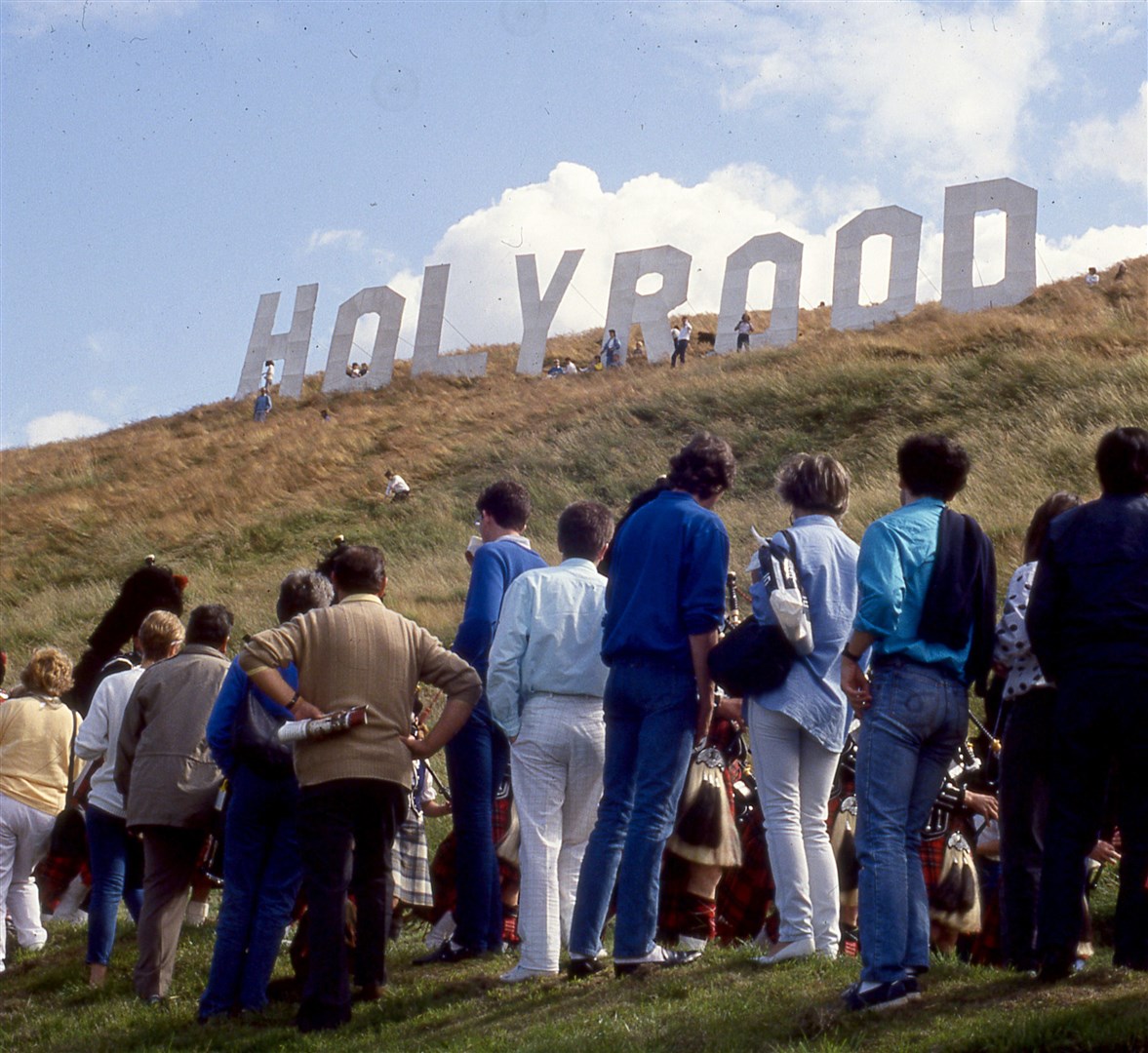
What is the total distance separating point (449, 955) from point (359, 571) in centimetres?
183

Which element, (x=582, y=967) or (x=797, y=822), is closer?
(x=797, y=822)

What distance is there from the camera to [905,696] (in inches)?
194

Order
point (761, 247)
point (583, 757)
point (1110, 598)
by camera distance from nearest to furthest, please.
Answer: point (1110, 598), point (583, 757), point (761, 247)

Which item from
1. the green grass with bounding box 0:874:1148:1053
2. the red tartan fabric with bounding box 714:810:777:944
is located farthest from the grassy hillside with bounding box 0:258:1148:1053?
the red tartan fabric with bounding box 714:810:777:944

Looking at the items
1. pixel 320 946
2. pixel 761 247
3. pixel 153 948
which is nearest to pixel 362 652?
pixel 320 946

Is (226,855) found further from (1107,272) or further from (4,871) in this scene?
(1107,272)

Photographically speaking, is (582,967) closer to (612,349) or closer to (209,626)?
(209,626)

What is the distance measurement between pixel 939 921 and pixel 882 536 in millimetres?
2073

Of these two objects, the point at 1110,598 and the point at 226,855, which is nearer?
the point at 1110,598

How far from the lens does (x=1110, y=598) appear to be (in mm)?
4820

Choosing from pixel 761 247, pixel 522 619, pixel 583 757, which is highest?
pixel 761 247

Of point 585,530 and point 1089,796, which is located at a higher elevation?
point 585,530

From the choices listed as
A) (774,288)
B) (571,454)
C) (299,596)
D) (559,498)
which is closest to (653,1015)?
(299,596)

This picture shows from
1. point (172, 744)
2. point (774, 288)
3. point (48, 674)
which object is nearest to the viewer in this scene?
point (172, 744)
